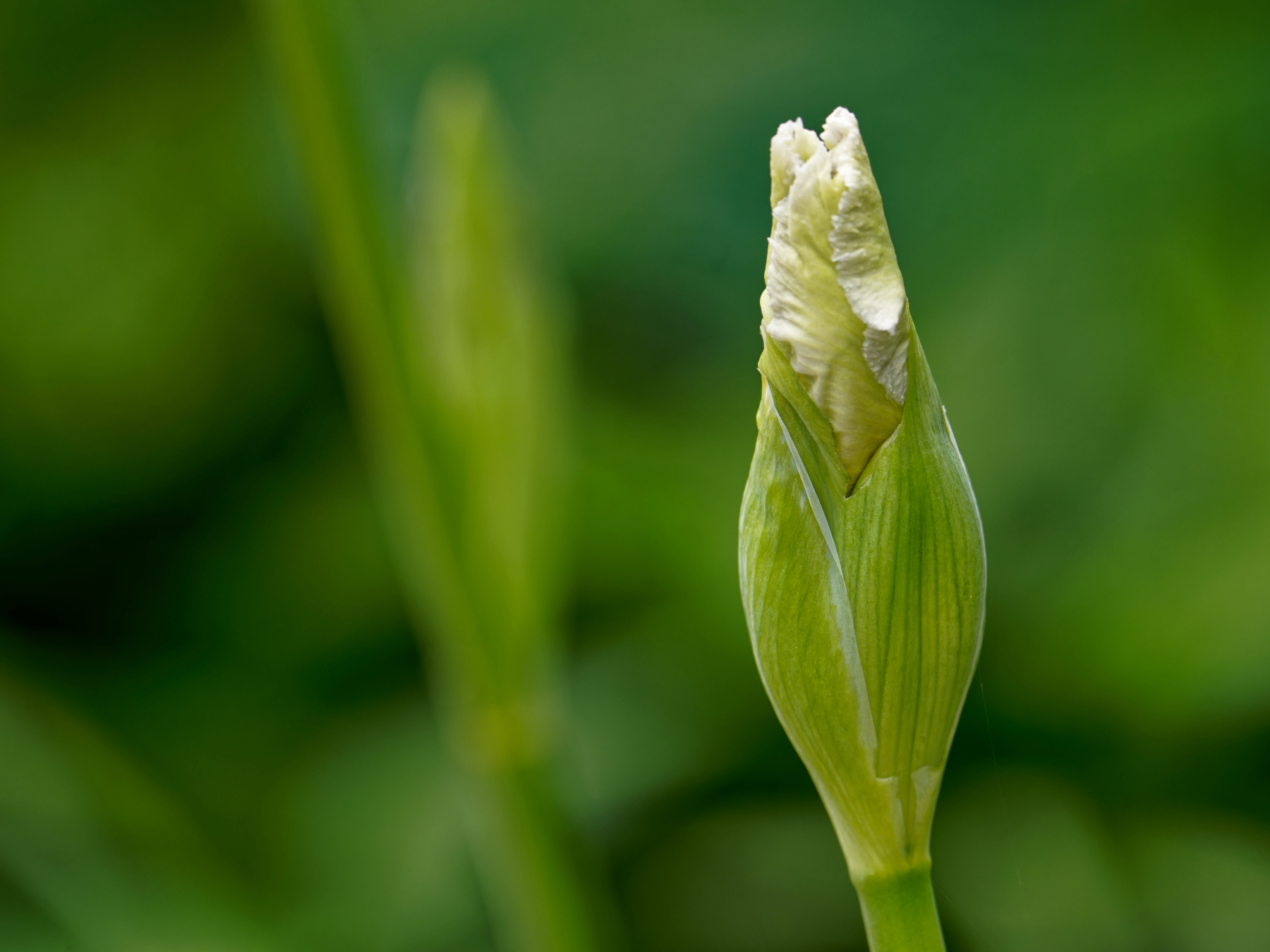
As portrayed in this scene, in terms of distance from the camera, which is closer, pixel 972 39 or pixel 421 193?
pixel 421 193

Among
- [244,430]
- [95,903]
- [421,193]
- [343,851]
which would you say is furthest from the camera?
[244,430]

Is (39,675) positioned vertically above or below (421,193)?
below

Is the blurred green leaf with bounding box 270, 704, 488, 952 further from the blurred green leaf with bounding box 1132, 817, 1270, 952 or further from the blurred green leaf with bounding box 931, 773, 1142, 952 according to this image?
the blurred green leaf with bounding box 1132, 817, 1270, 952

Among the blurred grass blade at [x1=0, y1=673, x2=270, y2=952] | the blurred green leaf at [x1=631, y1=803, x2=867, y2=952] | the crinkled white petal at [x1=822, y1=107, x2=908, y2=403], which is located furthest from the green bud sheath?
the blurred grass blade at [x1=0, y1=673, x2=270, y2=952]

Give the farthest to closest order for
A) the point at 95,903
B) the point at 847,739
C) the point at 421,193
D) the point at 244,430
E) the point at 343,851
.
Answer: the point at 244,430, the point at 343,851, the point at 95,903, the point at 421,193, the point at 847,739

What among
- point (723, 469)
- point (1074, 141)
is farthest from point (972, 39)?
point (723, 469)

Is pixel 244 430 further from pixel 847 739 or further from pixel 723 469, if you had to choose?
pixel 847 739

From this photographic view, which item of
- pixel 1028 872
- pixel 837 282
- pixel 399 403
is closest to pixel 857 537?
pixel 837 282

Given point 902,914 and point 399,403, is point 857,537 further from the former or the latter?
point 399,403
